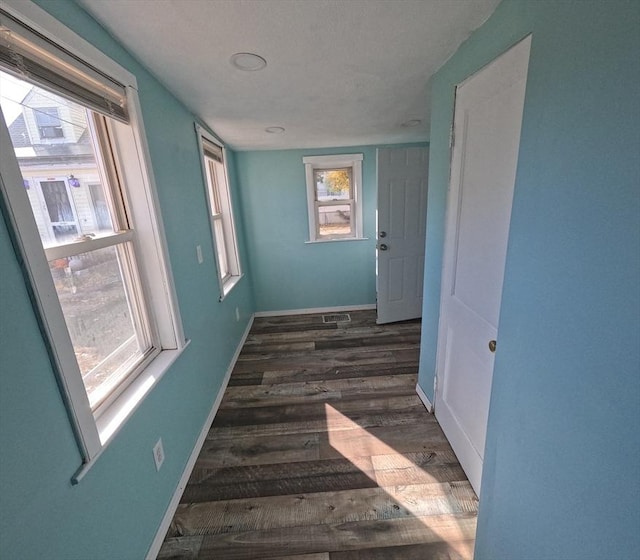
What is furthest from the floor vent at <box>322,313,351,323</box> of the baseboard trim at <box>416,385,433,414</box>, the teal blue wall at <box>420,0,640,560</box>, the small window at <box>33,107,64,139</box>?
the small window at <box>33,107,64,139</box>

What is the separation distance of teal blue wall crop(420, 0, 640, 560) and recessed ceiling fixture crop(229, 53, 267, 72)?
1.03 metres

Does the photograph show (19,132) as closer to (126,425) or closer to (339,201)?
(126,425)

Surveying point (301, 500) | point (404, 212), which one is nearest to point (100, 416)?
point (301, 500)

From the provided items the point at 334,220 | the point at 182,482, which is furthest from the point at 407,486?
the point at 334,220

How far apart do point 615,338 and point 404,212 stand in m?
2.68

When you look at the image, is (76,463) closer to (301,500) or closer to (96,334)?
(96,334)

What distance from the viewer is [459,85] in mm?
1391

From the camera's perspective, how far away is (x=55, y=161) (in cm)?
98

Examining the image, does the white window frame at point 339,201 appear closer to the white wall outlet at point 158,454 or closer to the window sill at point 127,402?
the window sill at point 127,402

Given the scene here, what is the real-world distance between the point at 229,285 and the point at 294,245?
1.17 metres

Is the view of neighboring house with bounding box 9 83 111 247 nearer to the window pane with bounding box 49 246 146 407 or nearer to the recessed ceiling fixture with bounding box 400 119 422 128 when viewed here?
the window pane with bounding box 49 246 146 407

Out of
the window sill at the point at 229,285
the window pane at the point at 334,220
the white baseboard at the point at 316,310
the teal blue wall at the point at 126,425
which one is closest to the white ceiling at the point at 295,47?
the teal blue wall at the point at 126,425

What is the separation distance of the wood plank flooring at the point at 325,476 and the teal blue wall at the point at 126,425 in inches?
9.5

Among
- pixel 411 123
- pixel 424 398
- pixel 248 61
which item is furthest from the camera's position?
pixel 411 123
